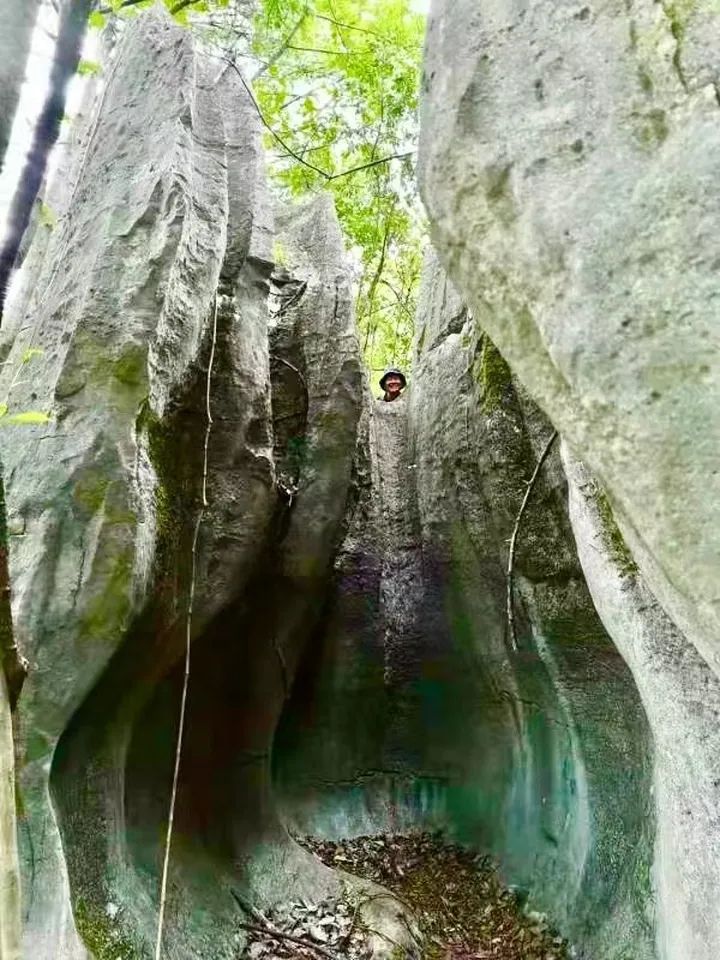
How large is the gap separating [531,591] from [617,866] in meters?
1.56

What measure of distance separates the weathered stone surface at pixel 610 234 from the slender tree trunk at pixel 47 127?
1.22 meters

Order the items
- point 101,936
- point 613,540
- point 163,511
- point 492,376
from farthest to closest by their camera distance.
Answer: point 492,376
point 163,511
point 101,936
point 613,540

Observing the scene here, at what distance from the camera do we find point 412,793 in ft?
21.2

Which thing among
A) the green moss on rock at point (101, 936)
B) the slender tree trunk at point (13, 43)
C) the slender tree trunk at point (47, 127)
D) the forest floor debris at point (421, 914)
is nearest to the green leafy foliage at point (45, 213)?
the slender tree trunk at point (47, 127)

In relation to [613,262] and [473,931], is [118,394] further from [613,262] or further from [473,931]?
[473,931]

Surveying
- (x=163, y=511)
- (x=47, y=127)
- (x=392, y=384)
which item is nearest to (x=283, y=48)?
(x=392, y=384)

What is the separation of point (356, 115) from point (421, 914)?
879cm

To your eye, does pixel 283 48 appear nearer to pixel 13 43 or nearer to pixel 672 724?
pixel 672 724

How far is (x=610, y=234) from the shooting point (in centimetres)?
206

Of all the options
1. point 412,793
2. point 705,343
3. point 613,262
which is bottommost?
point 412,793

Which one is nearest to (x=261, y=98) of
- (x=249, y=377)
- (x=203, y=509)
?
(x=249, y=377)

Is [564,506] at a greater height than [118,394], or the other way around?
[118,394]

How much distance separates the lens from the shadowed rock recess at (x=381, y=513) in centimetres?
212

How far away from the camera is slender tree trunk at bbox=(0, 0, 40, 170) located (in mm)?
1248
